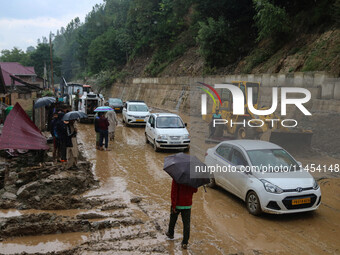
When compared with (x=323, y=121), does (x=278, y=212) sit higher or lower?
lower

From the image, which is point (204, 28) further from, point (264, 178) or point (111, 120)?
point (264, 178)

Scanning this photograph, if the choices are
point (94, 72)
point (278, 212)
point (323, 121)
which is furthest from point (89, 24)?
point (278, 212)

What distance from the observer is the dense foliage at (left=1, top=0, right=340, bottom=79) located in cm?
2147

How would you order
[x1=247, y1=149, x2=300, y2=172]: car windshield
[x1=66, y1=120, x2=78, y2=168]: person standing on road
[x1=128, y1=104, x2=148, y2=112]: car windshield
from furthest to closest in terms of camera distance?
1. [x1=128, y1=104, x2=148, y2=112]: car windshield
2. [x1=66, y1=120, x2=78, y2=168]: person standing on road
3. [x1=247, y1=149, x2=300, y2=172]: car windshield

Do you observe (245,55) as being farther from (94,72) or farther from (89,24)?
(89,24)

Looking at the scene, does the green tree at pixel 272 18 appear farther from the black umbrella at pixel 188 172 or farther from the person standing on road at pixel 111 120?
the black umbrella at pixel 188 172

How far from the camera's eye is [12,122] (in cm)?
1174

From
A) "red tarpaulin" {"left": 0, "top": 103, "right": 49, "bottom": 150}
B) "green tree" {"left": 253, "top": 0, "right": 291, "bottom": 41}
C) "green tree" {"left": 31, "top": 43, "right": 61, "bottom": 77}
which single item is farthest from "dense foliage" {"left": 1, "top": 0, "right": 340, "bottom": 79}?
"green tree" {"left": 31, "top": 43, "right": 61, "bottom": 77}

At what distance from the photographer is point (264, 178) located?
24.4ft

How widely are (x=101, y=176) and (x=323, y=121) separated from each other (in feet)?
33.8

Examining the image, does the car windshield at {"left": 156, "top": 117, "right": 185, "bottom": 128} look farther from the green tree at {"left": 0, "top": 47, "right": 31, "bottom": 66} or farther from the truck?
the green tree at {"left": 0, "top": 47, "right": 31, "bottom": 66}

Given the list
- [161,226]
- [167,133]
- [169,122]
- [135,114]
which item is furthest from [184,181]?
[135,114]

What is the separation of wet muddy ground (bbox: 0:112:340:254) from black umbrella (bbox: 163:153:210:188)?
1382mm

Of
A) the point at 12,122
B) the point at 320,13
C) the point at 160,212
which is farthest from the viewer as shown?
the point at 320,13
